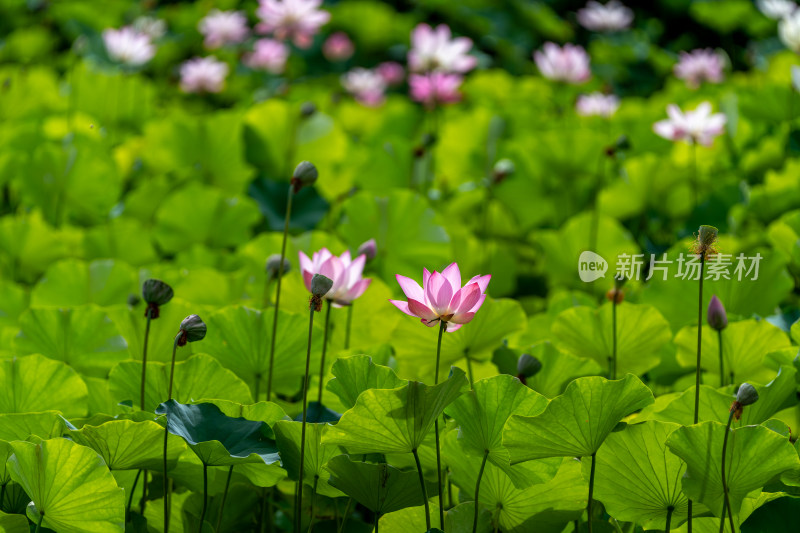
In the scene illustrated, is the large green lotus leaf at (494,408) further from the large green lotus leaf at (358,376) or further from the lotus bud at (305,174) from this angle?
the lotus bud at (305,174)

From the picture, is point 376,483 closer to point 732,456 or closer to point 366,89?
point 732,456

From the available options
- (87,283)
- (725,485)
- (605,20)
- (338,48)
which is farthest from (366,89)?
(725,485)

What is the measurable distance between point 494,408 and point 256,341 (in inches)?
12.1

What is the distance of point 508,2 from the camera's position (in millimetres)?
3672

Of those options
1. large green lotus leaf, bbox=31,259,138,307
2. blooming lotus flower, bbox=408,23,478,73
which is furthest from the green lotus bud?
blooming lotus flower, bbox=408,23,478,73

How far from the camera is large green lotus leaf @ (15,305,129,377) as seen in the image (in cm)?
100

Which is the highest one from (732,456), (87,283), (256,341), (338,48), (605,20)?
(732,456)

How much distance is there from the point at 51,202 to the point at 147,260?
0.29 meters

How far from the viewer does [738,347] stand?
0.98m

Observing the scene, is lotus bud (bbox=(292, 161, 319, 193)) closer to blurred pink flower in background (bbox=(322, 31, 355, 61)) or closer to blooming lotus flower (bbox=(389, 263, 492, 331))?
blooming lotus flower (bbox=(389, 263, 492, 331))

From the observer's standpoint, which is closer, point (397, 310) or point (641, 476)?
point (641, 476)

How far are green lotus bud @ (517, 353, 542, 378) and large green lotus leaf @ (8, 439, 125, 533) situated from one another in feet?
1.23

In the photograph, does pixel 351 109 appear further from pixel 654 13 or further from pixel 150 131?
pixel 654 13

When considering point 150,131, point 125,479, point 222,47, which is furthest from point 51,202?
point 222,47
